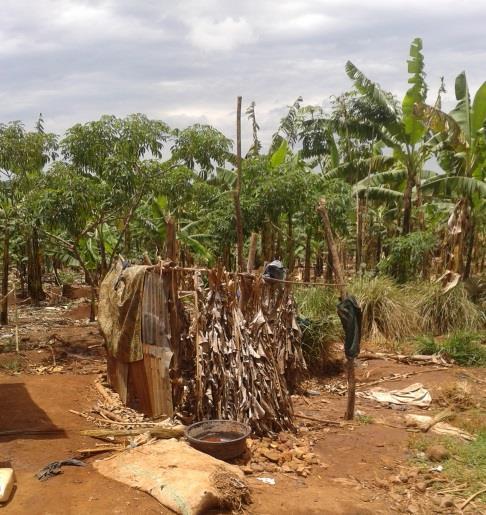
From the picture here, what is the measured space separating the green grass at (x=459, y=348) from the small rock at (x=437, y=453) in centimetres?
418

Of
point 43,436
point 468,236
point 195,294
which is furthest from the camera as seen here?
point 468,236

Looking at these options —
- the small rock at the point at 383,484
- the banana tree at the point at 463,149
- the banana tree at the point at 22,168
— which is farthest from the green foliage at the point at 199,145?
the small rock at the point at 383,484

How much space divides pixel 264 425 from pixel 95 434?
178 centimetres

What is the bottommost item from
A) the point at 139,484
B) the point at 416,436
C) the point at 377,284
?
the point at 416,436

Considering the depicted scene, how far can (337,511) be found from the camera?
464 cm

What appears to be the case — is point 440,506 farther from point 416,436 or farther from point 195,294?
point 195,294

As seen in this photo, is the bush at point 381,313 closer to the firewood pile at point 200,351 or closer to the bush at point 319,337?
the bush at point 319,337

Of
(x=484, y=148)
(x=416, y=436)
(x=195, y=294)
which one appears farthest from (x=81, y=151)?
(x=484, y=148)

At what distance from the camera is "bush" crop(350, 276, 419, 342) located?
1067cm

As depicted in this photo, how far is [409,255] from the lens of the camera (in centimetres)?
1368

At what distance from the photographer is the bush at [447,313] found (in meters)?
11.3

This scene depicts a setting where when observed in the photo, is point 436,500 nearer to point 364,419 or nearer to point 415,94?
point 364,419

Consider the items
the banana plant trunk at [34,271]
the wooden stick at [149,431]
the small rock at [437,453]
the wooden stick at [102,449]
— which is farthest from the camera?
the banana plant trunk at [34,271]

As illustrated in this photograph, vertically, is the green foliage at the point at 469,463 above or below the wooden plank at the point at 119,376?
below
